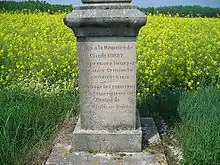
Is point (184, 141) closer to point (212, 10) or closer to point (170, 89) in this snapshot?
point (170, 89)

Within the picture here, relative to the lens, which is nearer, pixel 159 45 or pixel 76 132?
pixel 76 132

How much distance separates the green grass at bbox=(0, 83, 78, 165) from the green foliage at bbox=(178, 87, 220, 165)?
1.59 m

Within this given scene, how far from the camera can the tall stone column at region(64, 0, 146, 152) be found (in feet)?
13.1

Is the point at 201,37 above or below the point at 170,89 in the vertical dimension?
above

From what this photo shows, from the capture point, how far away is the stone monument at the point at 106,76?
400 cm

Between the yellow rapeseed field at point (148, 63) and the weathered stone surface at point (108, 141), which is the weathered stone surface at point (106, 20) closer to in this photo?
the weathered stone surface at point (108, 141)

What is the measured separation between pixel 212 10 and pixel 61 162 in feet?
69.7

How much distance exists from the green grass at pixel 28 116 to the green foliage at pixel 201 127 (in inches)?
62.8

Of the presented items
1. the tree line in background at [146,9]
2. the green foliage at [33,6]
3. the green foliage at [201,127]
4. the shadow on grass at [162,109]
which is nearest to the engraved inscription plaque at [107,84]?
the green foliage at [201,127]

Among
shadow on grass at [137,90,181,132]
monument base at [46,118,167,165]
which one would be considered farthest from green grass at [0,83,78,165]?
shadow on grass at [137,90,181,132]

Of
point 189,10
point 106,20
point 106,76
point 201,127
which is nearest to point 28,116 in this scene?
point 106,76

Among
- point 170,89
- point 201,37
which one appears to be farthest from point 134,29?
point 201,37

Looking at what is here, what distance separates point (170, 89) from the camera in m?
7.05

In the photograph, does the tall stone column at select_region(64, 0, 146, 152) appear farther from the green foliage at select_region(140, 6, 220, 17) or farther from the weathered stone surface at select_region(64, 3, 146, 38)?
the green foliage at select_region(140, 6, 220, 17)
